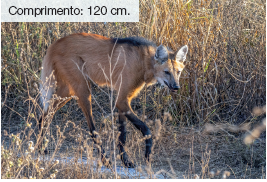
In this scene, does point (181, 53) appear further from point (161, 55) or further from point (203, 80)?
point (203, 80)

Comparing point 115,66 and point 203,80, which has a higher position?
point 115,66

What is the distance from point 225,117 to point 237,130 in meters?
0.42

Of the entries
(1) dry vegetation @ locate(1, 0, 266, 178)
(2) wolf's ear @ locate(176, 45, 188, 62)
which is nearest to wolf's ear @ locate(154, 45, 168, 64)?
(2) wolf's ear @ locate(176, 45, 188, 62)

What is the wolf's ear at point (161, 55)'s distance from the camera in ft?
12.3

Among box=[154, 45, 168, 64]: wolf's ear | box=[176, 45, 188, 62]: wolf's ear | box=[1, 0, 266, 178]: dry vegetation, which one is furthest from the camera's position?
box=[1, 0, 266, 178]: dry vegetation

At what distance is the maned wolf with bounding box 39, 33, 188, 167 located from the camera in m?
3.80

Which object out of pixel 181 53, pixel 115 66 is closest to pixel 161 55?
pixel 181 53

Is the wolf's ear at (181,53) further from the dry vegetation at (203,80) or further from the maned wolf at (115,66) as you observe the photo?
the dry vegetation at (203,80)

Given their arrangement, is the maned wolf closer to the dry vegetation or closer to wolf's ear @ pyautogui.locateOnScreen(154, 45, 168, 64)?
wolf's ear @ pyautogui.locateOnScreen(154, 45, 168, 64)

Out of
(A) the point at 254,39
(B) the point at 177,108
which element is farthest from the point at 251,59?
(B) the point at 177,108

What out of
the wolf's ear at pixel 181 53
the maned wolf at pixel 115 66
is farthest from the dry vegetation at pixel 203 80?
the wolf's ear at pixel 181 53

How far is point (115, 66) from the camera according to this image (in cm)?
387

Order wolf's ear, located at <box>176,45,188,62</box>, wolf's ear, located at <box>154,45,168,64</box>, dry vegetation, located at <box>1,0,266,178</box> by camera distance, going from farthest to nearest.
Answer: dry vegetation, located at <box>1,0,266,178</box>
wolf's ear, located at <box>176,45,188,62</box>
wolf's ear, located at <box>154,45,168,64</box>

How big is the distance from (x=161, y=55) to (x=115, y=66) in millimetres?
557
